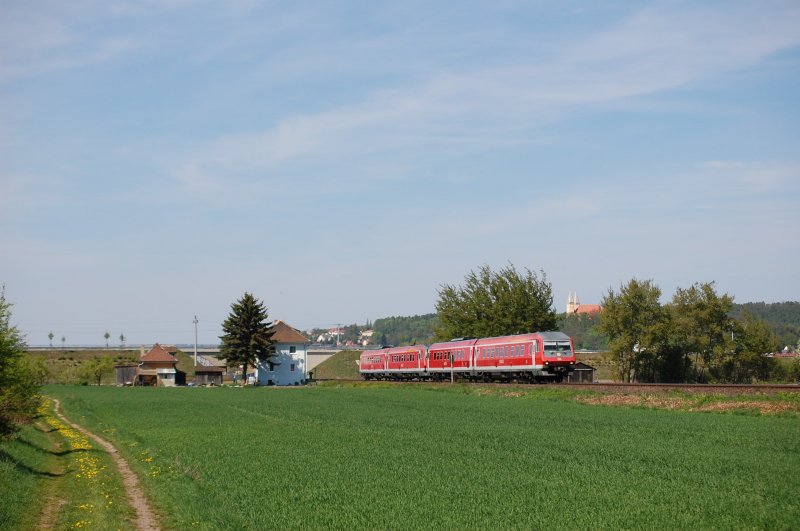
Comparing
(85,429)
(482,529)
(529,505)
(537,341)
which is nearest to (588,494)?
(529,505)

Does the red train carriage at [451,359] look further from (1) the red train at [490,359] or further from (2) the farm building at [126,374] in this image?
(2) the farm building at [126,374]

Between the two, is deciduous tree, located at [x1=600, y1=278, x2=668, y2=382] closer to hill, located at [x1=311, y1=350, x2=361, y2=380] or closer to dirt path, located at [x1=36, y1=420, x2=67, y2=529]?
dirt path, located at [x1=36, y1=420, x2=67, y2=529]

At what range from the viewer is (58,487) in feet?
74.9

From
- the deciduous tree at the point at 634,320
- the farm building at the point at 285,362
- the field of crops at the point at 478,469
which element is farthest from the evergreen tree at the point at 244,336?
the field of crops at the point at 478,469

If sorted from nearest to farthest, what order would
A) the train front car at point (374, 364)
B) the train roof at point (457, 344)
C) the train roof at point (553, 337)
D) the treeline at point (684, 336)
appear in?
the train roof at point (553, 337), the train roof at point (457, 344), the treeline at point (684, 336), the train front car at point (374, 364)

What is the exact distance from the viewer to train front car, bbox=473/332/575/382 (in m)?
55.4

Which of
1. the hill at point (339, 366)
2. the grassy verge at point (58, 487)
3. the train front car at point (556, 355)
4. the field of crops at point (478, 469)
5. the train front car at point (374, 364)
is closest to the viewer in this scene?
the field of crops at point (478, 469)

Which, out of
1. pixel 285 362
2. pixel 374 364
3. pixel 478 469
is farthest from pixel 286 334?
pixel 478 469

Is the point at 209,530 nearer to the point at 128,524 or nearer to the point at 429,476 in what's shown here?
the point at 128,524

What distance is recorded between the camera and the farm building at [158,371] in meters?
112

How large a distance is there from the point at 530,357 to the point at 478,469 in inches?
1401

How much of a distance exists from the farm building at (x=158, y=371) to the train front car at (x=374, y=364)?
29.6m

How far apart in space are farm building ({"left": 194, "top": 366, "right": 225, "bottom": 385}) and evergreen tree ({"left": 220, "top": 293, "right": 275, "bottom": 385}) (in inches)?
287

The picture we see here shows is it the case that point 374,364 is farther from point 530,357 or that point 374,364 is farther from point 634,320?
point 530,357
